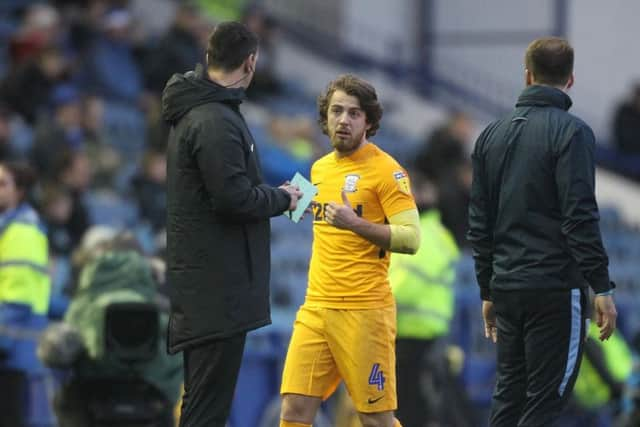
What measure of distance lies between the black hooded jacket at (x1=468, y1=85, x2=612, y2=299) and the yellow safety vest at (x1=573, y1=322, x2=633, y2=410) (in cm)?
495

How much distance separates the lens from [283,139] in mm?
15758

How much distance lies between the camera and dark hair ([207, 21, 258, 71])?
21.1 ft

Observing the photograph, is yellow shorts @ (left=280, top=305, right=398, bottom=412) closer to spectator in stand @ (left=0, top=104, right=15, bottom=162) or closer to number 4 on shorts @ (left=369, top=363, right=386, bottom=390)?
number 4 on shorts @ (left=369, top=363, right=386, bottom=390)

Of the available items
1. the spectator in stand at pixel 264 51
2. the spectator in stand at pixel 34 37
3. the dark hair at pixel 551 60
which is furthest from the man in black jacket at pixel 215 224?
the spectator in stand at pixel 264 51

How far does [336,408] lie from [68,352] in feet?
10.4

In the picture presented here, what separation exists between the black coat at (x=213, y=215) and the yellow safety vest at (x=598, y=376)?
18.3 feet

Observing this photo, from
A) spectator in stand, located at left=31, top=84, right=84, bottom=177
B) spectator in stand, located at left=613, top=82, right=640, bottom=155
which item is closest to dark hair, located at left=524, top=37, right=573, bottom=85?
spectator in stand, located at left=31, top=84, right=84, bottom=177

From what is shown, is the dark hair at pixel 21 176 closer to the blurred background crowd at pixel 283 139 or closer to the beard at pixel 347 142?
the blurred background crowd at pixel 283 139

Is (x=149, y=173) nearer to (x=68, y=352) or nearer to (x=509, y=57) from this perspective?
(x=68, y=352)

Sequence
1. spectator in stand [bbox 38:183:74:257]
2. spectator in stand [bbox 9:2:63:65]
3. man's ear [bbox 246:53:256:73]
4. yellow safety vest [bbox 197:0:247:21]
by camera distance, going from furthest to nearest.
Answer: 1. yellow safety vest [bbox 197:0:247:21]
2. spectator in stand [bbox 9:2:63:65]
3. spectator in stand [bbox 38:183:74:257]
4. man's ear [bbox 246:53:256:73]

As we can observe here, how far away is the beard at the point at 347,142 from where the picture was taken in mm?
7062

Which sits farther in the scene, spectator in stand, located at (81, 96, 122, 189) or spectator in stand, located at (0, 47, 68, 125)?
spectator in stand, located at (0, 47, 68, 125)

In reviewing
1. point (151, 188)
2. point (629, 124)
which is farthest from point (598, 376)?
point (629, 124)

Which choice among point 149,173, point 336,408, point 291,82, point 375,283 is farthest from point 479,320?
point 291,82
